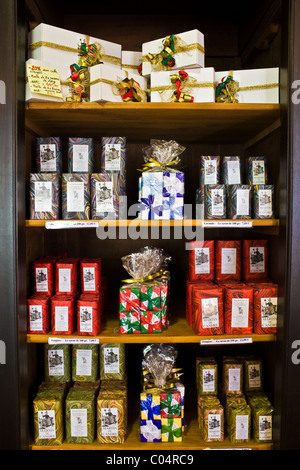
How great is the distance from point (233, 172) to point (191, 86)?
42 cm

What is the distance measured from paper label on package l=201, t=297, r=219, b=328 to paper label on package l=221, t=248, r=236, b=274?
23 centimetres

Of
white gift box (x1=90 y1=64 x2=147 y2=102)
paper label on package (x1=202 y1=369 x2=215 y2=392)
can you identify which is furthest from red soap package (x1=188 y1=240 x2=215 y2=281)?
white gift box (x1=90 y1=64 x2=147 y2=102)

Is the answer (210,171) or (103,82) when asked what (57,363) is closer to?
(210,171)

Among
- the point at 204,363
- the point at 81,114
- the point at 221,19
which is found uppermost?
the point at 221,19

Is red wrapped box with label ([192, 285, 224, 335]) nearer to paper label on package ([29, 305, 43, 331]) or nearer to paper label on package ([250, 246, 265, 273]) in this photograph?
paper label on package ([250, 246, 265, 273])

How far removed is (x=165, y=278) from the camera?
5.58 feet

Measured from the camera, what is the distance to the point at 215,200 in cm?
156

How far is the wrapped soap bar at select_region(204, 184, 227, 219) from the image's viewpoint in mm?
1562

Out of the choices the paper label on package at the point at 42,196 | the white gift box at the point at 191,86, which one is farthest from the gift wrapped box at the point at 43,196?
the white gift box at the point at 191,86

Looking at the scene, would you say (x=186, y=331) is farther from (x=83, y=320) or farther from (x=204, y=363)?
(x=83, y=320)

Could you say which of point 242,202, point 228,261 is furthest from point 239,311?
point 242,202

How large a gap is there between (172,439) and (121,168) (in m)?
1.24

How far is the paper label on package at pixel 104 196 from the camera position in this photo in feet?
5.00
